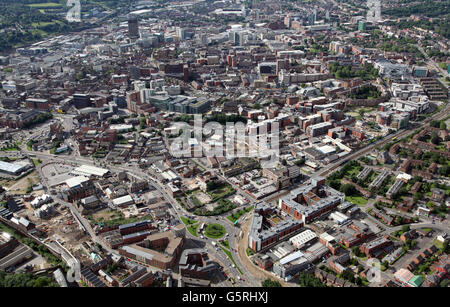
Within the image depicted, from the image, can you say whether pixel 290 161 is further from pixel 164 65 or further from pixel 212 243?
pixel 164 65

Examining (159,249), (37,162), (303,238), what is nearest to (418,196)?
(303,238)

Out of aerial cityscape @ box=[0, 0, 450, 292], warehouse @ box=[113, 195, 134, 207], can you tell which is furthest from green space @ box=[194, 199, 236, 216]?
warehouse @ box=[113, 195, 134, 207]

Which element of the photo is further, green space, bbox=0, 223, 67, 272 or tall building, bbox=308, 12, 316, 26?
tall building, bbox=308, 12, 316, 26

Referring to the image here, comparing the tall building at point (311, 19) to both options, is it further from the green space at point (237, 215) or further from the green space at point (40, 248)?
the green space at point (40, 248)

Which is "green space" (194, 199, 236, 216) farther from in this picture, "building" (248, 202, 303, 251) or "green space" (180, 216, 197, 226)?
"building" (248, 202, 303, 251)

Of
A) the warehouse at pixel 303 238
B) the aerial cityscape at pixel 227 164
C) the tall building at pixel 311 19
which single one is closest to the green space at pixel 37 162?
the aerial cityscape at pixel 227 164
